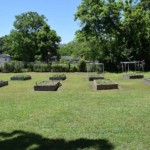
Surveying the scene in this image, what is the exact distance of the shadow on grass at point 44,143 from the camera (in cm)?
714

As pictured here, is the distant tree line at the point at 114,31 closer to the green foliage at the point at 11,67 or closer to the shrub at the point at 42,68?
the shrub at the point at 42,68

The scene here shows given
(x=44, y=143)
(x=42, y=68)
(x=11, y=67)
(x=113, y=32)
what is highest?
(x=113, y=32)

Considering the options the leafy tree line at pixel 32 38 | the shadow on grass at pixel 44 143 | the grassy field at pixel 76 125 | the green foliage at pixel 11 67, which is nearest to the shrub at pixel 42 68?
the green foliage at pixel 11 67

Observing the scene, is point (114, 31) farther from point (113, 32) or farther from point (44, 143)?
point (44, 143)

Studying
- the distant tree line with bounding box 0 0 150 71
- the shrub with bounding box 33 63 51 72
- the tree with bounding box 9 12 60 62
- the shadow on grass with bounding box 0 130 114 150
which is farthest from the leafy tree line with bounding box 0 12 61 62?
the shadow on grass with bounding box 0 130 114 150

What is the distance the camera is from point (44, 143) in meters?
7.49

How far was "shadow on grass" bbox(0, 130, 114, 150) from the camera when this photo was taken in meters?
7.14

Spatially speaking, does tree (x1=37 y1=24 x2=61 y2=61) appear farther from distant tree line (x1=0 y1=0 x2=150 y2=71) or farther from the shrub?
the shrub

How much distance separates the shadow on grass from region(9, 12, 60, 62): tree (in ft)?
197

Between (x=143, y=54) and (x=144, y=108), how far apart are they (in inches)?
1408

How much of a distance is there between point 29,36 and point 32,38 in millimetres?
1251

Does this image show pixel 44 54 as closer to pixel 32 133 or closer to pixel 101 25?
pixel 101 25

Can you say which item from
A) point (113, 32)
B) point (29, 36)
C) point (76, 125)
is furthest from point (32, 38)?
point (76, 125)

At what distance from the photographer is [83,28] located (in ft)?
161
